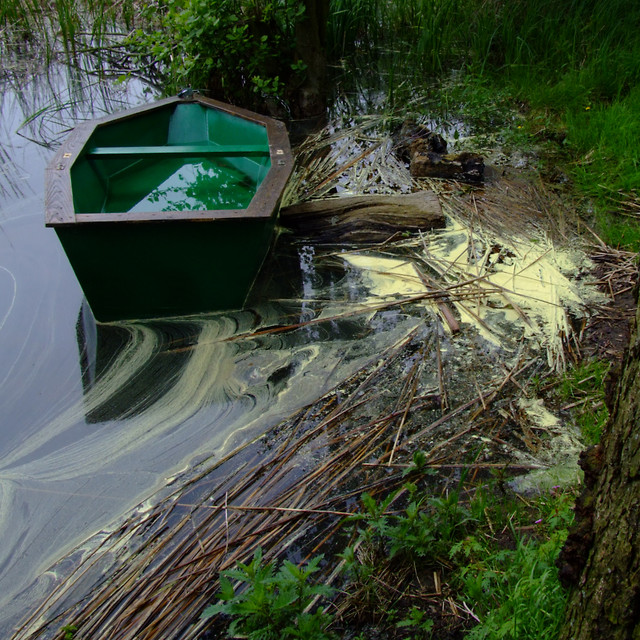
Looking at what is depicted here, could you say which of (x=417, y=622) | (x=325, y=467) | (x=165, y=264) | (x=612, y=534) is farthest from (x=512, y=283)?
(x=612, y=534)

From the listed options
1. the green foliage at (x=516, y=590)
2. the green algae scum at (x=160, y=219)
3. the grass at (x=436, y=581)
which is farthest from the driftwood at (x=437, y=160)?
the green foliage at (x=516, y=590)

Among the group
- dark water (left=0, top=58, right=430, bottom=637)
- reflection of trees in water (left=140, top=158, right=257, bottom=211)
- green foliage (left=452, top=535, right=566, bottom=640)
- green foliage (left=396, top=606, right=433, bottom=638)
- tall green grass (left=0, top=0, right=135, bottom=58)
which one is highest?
tall green grass (left=0, top=0, right=135, bottom=58)

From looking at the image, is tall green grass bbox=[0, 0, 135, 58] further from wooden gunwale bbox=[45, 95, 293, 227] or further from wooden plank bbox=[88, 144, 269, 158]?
wooden plank bbox=[88, 144, 269, 158]

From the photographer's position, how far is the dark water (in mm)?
2086

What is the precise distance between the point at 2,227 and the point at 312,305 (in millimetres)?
2107

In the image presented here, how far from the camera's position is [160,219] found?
2.59m

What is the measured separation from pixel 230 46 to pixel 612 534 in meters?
4.62

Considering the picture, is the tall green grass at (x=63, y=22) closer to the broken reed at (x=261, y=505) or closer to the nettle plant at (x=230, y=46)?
the nettle plant at (x=230, y=46)

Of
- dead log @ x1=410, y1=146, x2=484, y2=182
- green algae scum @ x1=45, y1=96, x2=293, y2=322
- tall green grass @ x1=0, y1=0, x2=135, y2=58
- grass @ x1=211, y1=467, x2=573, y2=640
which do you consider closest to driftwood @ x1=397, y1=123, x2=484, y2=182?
dead log @ x1=410, y1=146, x2=484, y2=182

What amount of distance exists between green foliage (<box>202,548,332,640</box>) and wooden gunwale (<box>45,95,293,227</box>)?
5.08 ft

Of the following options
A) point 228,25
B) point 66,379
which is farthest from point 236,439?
point 228,25

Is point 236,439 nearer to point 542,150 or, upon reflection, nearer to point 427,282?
point 427,282

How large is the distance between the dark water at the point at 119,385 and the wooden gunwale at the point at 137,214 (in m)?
0.54

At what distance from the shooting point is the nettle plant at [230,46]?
4.64 m
